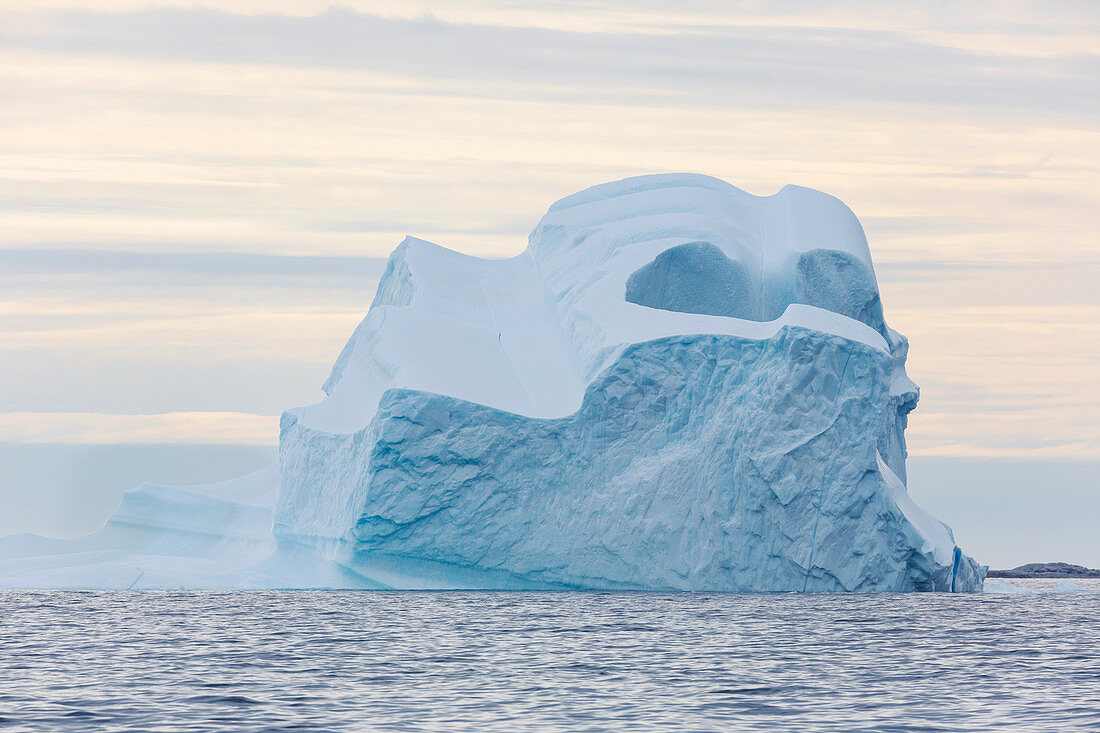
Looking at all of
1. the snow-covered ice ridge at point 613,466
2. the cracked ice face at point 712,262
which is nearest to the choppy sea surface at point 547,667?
the snow-covered ice ridge at point 613,466

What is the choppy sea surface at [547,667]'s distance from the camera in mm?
11000

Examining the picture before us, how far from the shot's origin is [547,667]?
46.8 feet

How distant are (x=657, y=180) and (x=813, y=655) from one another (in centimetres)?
1890

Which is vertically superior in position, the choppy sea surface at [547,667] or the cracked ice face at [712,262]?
the cracked ice face at [712,262]

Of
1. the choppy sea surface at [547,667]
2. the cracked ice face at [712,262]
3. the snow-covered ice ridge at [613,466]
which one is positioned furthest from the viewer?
the cracked ice face at [712,262]

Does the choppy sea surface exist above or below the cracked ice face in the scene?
below

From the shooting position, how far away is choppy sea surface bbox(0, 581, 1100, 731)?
36.1 feet

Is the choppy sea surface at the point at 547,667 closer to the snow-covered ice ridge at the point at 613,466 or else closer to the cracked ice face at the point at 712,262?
the snow-covered ice ridge at the point at 613,466

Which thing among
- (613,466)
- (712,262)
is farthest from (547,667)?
(712,262)

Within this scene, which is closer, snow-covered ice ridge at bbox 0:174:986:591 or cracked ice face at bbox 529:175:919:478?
snow-covered ice ridge at bbox 0:174:986:591

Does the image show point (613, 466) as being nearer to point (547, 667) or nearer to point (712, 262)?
point (712, 262)

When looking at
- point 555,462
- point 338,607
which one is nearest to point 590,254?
point 555,462

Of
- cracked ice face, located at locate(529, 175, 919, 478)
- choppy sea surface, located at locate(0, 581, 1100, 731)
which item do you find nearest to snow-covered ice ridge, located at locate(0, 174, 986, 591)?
Result: cracked ice face, located at locate(529, 175, 919, 478)

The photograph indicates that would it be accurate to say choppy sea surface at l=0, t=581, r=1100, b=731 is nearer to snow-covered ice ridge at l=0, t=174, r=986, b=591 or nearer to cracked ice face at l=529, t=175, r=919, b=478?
snow-covered ice ridge at l=0, t=174, r=986, b=591
